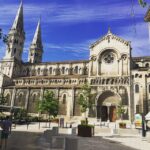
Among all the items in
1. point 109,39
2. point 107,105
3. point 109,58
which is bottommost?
point 107,105

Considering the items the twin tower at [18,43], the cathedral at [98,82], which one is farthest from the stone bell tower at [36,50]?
the cathedral at [98,82]

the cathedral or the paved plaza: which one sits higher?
the cathedral

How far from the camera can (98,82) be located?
54656mm

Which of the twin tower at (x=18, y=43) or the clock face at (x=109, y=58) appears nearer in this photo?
the clock face at (x=109, y=58)

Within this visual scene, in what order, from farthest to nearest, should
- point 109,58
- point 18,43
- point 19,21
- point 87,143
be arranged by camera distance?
point 19,21, point 18,43, point 109,58, point 87,143

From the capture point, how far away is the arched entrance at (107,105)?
172ft

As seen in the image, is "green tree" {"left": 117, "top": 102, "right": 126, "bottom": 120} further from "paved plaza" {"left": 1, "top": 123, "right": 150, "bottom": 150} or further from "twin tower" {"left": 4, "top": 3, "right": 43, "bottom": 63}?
"twin tower" {"left": 4, "top": 3, "right": 43, "bottom": 63}

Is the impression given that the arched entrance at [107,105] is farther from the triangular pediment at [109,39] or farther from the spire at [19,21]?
the spire at [19,21]

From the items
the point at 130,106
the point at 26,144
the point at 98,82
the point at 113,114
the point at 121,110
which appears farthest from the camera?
the point at 98,82

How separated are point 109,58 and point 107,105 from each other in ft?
38.4

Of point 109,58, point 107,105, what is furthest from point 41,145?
point 109,58

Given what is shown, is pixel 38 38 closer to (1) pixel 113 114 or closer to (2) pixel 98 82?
(2) pixel 98 82

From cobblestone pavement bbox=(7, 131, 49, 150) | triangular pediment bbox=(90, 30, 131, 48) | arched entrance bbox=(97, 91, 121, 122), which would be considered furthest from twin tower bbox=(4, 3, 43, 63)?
cobblestone pavement bbox=(7, 131, 49, 150)

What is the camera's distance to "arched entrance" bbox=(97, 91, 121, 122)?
172ft
